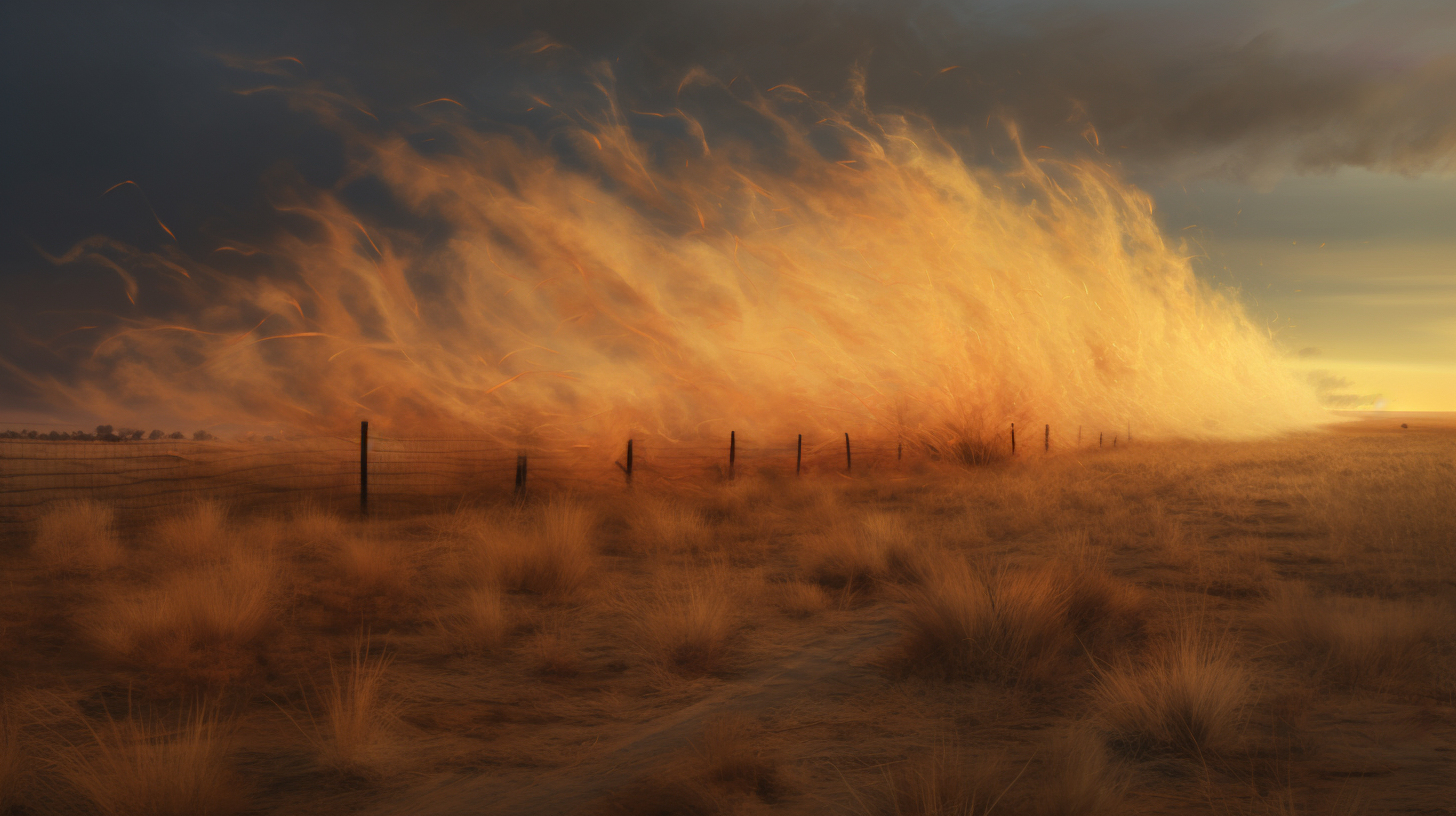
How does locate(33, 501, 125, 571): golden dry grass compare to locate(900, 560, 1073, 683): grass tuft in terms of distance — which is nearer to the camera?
locate(900, 560, 1073, 683): grass tuft

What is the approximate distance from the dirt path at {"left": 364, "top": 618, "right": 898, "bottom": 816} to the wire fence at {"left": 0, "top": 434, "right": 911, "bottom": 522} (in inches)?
411

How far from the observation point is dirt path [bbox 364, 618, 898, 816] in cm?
396

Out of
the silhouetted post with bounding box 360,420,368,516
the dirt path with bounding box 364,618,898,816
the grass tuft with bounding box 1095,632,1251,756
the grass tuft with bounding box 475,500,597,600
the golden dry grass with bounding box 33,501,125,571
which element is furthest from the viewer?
the silhouetted post with bounding box 360,420,368,516

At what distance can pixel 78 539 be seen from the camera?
10.7 metres

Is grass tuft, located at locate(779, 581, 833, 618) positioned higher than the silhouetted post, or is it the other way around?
the silhouetted post

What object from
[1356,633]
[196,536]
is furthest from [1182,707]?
[196,536]

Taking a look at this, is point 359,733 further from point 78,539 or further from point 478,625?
point 78,539

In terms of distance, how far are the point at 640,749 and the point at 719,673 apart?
1.67 meters

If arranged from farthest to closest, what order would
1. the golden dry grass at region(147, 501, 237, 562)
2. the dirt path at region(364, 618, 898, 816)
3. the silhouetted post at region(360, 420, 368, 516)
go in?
the silhouetted post at region(360, 420, 368, 516), the golden dry grass at region(147, 501, 237, 562), the dirt path at region(364, 618, 898, 816)

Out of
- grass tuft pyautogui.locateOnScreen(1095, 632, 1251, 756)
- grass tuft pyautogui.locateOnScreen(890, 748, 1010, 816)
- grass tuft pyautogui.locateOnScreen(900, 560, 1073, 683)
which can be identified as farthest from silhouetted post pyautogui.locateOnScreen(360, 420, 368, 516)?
grass tuft pyautogui.locateOnScreen(1095, 632, 1251, 756)

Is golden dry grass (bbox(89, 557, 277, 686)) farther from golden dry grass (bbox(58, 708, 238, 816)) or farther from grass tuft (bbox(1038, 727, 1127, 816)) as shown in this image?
grass tuft (bbox(1038, 727, 1127, 816))

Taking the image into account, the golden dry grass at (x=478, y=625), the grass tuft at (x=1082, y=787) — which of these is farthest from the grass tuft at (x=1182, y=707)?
the golden dry grass at (x=478, y=625)

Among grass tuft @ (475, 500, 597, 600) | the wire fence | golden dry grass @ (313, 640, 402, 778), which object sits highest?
the wire fence

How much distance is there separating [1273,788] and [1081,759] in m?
1.17
